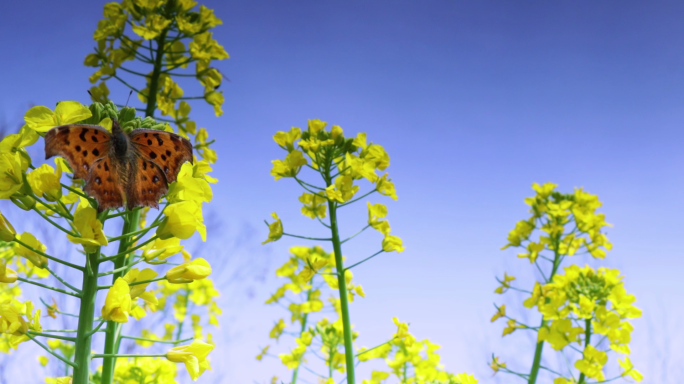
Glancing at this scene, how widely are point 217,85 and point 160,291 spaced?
8.23 ft

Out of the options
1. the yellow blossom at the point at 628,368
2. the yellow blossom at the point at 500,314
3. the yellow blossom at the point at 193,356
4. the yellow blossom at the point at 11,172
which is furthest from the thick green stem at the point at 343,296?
the yellow blossom at the point at 500,314

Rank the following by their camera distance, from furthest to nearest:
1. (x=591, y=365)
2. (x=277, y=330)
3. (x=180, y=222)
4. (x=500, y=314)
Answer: (x=500, y=314) < (x=277, y=330) < (x=591, y=365) < (x=180, y=222)

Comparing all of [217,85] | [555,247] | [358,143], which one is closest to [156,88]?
[217,85]

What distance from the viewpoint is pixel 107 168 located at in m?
1.60

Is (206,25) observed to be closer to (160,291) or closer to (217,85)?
(217,85)

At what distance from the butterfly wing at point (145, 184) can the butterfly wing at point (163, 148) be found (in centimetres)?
3

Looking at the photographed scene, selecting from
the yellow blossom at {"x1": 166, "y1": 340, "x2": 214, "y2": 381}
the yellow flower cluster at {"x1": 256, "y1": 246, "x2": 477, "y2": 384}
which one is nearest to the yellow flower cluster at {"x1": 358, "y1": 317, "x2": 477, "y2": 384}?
the yellow flower cluster at {"x1": 256, "y1": 246, "x2": 477, "y2": 384}

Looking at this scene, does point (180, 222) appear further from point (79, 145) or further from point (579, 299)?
point (579, 299)

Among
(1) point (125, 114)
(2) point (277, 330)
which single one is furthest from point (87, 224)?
(2) point (277, 330)

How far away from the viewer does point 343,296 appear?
9.42 feet

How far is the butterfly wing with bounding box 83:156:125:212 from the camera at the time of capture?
153 cm

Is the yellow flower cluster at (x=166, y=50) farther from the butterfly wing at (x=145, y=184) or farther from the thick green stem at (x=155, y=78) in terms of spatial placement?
the butterfly wing at (x=145, y=184)

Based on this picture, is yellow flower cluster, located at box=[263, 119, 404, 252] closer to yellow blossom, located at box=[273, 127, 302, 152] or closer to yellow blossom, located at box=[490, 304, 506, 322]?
yellow blossom, located at box=[273, 127, 302, 152]

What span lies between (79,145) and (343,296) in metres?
1.73
